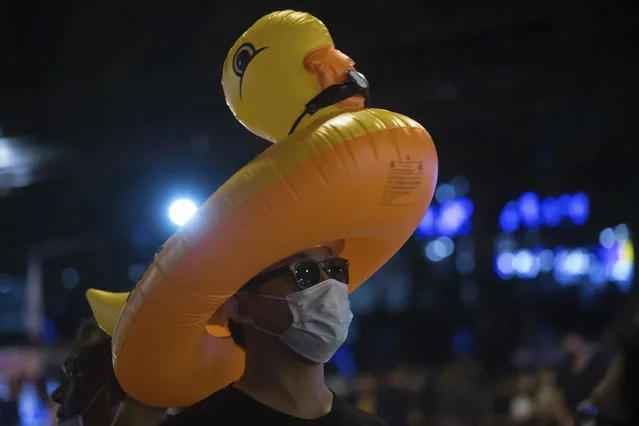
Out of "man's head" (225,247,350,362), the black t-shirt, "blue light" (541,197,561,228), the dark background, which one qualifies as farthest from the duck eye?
"blue light" (541,197,561,228)

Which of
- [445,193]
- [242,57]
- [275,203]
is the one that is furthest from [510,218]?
[275,203]

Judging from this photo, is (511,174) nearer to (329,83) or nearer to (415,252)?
(415,252)

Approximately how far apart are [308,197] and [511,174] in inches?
603

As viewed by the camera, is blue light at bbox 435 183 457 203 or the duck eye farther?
blue light at bbox 435 183 457 203

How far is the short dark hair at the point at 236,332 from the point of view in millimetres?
2291

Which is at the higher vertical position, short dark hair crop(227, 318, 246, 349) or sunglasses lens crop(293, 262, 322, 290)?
sunglasses lens crop(293, 262, 322, 290)

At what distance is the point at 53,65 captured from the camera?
348 inches

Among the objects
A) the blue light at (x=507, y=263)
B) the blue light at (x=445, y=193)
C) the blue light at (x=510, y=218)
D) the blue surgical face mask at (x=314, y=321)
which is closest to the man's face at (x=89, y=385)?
the blue surgical face mask at (x=314, y=321)

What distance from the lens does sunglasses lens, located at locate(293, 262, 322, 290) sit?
217 cm

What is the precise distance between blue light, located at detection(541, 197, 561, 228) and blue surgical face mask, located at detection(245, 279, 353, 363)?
737 inches

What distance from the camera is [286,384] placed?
2129 mm

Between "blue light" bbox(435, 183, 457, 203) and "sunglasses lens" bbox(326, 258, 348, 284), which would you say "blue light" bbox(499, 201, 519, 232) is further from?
"sunglasses lens" bbox(326, 258, 348, 284)

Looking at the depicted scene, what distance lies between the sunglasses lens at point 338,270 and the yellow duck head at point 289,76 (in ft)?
1.22

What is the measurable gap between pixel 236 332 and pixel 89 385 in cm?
86
